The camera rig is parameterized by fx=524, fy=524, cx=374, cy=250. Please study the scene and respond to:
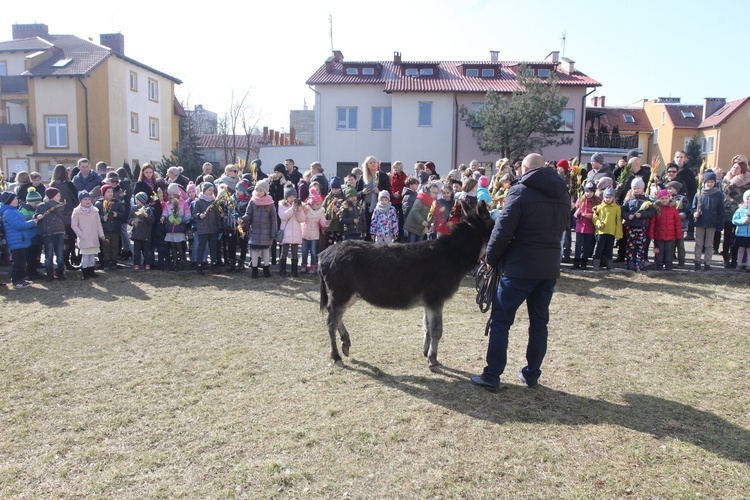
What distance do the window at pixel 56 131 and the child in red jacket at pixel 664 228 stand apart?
33138mm

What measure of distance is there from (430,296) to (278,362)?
6.17ft

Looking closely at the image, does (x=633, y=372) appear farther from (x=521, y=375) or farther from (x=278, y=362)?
(x=278, y=362)

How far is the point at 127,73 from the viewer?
3469 centimetres

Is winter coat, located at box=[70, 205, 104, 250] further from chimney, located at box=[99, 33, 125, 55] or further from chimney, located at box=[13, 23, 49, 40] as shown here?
chimney, located at box=[13, 23, 49, 40]

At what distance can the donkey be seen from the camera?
568cm

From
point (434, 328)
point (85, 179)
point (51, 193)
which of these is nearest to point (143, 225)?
point (51, 193)

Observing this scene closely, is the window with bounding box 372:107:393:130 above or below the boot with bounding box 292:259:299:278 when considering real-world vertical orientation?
above

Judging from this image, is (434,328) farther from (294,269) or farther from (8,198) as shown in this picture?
(8,198)

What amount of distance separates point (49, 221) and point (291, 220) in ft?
15.5

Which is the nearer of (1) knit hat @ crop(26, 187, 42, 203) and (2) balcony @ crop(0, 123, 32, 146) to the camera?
(1) knit hat @ crop(26, 187, 42, 203)

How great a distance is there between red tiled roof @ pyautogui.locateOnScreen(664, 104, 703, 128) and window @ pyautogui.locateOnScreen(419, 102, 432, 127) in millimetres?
25177

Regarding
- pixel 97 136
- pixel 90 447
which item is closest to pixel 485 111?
pixel 97 136

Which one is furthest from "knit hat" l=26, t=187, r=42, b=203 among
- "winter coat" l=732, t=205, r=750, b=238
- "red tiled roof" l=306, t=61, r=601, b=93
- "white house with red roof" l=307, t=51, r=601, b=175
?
"red tiled roof" l=306, t=61, r=601, b=93

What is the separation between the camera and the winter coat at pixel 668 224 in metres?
10.7
